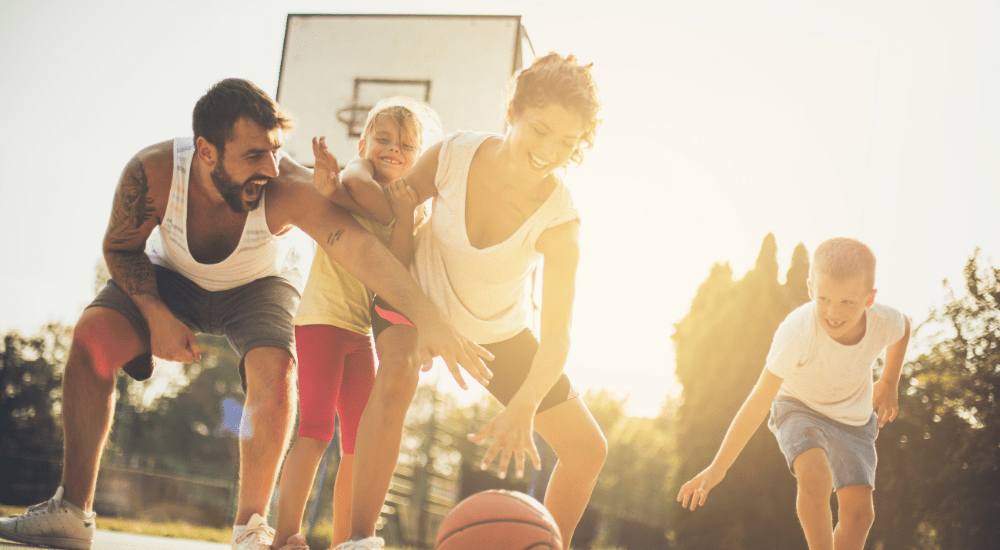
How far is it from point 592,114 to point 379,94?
6.17m

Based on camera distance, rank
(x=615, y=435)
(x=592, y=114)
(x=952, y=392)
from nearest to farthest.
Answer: (x=592, y=114)
(x=952, y=392)
(x=615, y=435)

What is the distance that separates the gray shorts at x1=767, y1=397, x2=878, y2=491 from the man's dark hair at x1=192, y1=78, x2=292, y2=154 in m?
3.02

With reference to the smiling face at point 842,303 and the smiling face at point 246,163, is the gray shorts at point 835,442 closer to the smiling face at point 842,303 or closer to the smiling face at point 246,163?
the smiling face at point 842,303

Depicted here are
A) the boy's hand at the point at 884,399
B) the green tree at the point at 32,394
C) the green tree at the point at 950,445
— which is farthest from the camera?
the green tree at the point at 32,394

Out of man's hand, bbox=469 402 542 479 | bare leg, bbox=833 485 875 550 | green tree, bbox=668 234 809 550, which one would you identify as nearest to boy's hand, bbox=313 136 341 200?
man's hand, bbox=469 402 542 479

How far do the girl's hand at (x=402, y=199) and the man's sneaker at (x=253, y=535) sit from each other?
136cm

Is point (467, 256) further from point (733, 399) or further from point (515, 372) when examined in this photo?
point (733, 399)

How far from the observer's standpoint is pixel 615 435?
48.2 meters

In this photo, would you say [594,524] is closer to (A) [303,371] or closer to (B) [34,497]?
(B) [34,497]

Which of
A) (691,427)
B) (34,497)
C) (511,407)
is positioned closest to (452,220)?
(511,407)

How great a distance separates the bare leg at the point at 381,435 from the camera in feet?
7.41

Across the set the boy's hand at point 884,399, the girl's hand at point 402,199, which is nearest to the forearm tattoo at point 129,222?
the girl's hand at point 402,199

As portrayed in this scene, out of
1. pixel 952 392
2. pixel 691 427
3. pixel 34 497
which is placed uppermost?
pixel 952 392

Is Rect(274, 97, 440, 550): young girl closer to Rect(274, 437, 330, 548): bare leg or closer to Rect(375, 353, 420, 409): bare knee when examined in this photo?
Rect(274, 437, 330, 548): bare leg
